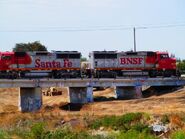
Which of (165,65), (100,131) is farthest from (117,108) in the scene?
(100,131)

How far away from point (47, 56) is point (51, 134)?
114 feet

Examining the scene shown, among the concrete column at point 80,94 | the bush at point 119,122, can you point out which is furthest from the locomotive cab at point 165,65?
the bush at point 119,122

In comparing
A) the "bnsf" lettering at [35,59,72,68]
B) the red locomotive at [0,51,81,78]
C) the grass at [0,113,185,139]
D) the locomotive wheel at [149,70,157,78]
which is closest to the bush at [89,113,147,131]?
the grass at [0,113,185,139]

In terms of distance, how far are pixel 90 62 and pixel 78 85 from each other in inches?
297

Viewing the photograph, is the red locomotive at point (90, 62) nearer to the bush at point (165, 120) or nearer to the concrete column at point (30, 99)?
the concrete column at point (30, 99)

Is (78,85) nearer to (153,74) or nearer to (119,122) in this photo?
(153,74)

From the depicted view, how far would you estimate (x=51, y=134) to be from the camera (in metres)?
27.7

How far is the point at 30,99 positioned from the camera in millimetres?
56250

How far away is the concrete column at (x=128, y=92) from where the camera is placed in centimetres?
6128

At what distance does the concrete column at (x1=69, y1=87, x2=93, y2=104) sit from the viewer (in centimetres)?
5838

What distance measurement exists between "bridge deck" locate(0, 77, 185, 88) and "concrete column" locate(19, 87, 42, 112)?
1076mm

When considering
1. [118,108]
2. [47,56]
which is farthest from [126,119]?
[47,56]

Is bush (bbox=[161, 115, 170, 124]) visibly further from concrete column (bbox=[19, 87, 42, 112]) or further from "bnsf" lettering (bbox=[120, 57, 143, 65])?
"bnsf" lettering (bbox=[120, 57, 143, 65])

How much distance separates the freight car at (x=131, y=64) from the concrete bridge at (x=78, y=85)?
2.54 metres
